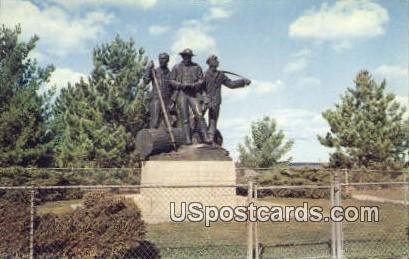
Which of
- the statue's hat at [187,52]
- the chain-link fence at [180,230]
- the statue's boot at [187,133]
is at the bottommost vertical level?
the chain-link fence at [180,230]

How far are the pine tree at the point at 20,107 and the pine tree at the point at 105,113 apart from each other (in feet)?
3.97

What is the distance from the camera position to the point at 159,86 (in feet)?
41.4

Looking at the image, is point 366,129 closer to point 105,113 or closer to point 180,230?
point 105,113

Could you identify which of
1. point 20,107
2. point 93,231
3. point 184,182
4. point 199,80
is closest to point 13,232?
point 93,231

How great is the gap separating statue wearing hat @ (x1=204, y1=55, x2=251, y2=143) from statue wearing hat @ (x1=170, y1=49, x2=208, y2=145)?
0.56 ft

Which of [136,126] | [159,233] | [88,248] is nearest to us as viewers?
[88,248]

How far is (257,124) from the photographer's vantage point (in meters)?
32.2

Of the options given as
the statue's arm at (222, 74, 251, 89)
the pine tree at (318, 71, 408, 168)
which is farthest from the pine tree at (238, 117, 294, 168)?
the statue's arm at (222, 74, 251, 89)

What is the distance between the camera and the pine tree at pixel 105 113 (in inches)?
858

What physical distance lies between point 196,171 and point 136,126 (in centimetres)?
1172

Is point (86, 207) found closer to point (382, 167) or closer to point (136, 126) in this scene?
point (136, 126)

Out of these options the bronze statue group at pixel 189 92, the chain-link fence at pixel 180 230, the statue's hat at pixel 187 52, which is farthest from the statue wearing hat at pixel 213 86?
the chain-link fence at pixel 180 230

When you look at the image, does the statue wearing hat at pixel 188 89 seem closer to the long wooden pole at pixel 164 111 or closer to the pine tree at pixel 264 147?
the long wooden pole at pixel 164 111

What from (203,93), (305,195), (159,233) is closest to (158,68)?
(203,93)
